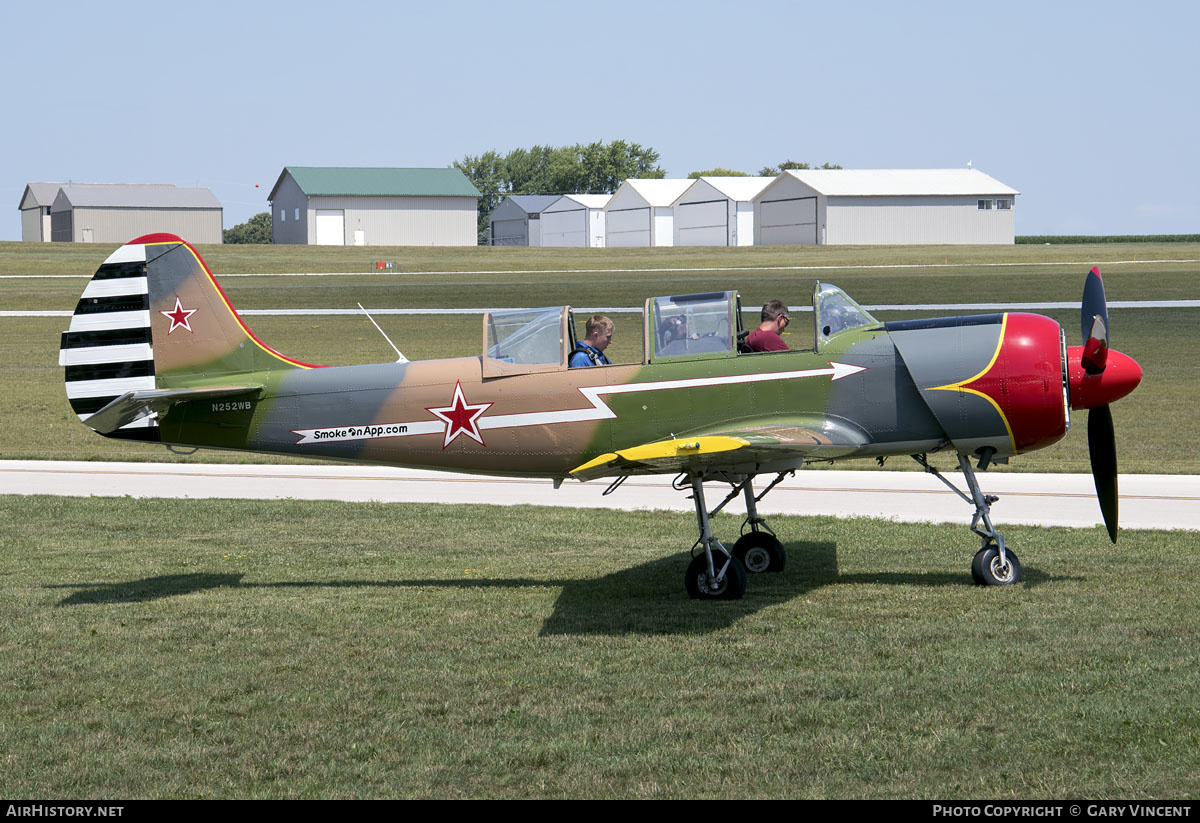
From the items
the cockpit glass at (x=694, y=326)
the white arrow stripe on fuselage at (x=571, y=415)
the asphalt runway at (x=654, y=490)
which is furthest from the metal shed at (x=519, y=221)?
the cockpit glass at (x=694, y=326)

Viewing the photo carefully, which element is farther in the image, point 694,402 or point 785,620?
point 694,402

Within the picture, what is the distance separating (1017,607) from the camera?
9.45 metres

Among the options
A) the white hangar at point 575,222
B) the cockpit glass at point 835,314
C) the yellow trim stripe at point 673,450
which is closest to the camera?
the yellow trim stripe at point 673,450

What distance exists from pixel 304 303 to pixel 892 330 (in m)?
38.0

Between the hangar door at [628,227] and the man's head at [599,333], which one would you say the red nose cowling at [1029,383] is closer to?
the man's head at [599,333]

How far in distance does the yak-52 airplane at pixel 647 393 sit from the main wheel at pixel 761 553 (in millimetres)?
16

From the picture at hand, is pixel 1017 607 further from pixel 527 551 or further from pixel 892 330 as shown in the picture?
pixel 527 551

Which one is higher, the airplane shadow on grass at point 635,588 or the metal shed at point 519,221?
the metal shed at point 519,221

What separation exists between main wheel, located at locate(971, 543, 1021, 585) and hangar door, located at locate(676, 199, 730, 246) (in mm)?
85756

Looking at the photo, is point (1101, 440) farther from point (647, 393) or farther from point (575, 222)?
point (575, 222)

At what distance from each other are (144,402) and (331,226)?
278 ft

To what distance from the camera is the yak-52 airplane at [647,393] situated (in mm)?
10117

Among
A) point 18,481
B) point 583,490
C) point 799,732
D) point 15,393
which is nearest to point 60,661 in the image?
point 799,732

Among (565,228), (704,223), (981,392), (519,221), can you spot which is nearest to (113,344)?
(981,392)
